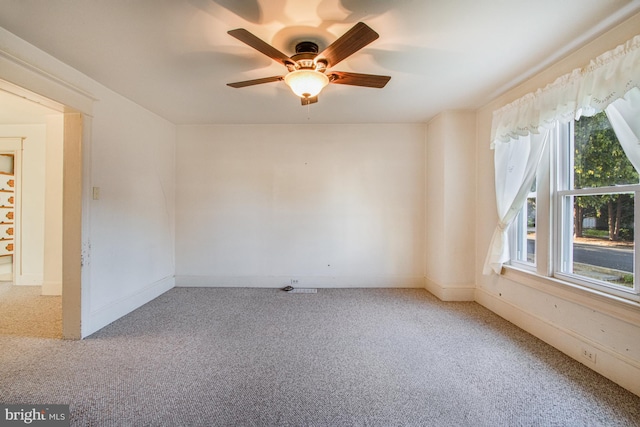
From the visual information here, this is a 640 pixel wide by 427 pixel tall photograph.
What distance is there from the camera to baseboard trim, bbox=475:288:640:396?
1638 mm

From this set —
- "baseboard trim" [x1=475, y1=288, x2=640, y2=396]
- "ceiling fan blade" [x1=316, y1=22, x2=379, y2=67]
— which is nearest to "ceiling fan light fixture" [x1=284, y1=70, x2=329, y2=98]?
"ceiling fan blade" [x1=316, y1=22, x2=379, y2=67]

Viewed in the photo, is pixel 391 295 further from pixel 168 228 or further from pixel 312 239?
pixel 168 228

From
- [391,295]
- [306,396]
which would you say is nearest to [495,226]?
[391,295]

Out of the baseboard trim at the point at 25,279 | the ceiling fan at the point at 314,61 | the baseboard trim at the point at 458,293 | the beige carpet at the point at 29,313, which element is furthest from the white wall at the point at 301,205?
the baseboard trim at the point at 25,279

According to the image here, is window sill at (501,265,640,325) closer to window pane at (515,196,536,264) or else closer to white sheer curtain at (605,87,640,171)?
window pane at (515,196,536,264)

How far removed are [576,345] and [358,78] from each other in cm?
272

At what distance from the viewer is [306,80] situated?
181cm

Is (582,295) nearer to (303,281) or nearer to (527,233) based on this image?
(527,233)

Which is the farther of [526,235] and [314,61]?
[526,235]

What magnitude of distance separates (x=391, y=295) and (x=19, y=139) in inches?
237

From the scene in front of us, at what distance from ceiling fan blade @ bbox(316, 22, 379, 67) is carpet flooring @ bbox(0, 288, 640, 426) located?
7.18 feet

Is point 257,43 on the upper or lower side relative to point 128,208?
upper

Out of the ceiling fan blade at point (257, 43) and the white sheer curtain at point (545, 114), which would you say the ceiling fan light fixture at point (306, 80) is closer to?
the ceiling fan blade at point (257, 43)

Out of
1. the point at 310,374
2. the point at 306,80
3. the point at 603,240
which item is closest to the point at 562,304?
the point at 603,240
